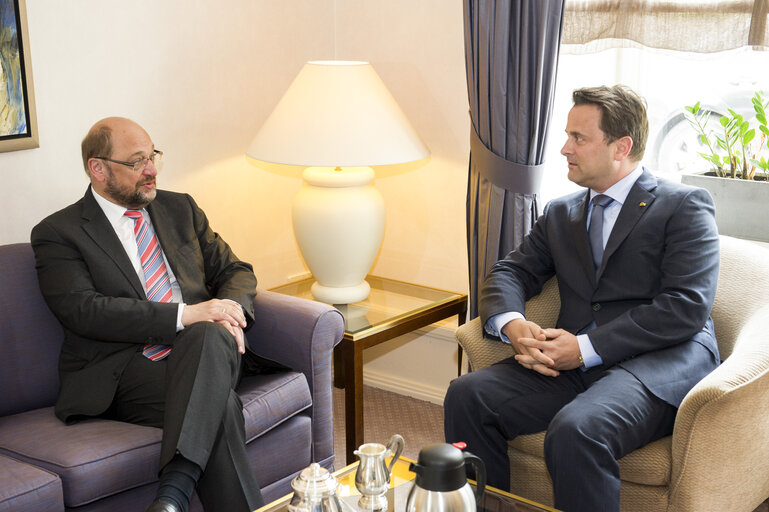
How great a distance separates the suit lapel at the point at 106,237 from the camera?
2.61 m

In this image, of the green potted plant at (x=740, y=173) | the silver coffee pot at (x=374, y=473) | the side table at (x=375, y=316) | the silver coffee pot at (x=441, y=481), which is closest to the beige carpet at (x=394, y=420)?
the side table at (x=375, y=316)

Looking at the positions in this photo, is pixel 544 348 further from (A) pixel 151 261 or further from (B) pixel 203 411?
(A) pixel 151 261

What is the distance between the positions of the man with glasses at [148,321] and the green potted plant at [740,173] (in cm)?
177

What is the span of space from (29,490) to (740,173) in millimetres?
2650

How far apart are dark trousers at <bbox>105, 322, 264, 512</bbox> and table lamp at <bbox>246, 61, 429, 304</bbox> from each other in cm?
86

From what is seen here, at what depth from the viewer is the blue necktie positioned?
2621mm

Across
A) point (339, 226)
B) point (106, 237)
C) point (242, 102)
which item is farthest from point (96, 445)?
point (242, 102)

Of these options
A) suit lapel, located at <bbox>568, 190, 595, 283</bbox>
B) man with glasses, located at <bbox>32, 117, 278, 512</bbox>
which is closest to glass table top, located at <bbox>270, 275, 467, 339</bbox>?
man with glasses, located at <bbox>32, 117, 278, 512</bbox>

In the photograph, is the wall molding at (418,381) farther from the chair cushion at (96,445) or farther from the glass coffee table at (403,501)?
the glass coffee table at (403,501)

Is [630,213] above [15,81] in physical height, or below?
below

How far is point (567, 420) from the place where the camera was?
2229 millimetres

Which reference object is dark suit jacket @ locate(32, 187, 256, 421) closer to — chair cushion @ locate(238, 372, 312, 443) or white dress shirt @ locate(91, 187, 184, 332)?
white dress shirt @ locate(91, 187, 184, 332)

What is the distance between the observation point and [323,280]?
133 inches

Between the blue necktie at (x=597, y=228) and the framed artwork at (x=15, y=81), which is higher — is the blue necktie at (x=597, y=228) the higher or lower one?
the lower one
